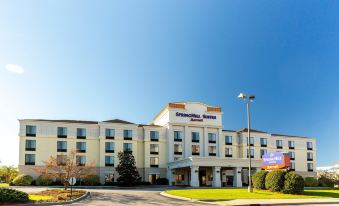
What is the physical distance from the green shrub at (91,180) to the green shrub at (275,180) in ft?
91.8

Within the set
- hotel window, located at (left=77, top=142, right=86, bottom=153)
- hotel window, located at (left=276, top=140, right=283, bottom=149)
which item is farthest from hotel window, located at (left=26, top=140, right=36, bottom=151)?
hotel window, located at (left=276, top=140, right=283, bottom=149)

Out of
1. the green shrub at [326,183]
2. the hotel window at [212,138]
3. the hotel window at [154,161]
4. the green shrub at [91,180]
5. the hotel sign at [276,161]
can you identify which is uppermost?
the hotel window at [212,138]

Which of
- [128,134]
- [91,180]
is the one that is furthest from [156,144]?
[91,180]

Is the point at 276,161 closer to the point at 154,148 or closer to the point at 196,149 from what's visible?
the point at 196,149

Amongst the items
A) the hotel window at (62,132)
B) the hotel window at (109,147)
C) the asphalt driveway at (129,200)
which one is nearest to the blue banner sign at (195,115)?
the hotel window at (109,147)

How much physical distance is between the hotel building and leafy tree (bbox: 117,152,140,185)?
16.4 feet

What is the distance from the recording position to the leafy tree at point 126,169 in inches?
2131

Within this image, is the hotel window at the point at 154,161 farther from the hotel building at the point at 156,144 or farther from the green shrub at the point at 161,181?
the green shrub at the point at 161,181

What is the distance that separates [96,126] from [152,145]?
1042 centimetres

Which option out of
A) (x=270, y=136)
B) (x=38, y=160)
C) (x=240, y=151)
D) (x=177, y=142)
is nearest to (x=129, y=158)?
(x=177, y=142)

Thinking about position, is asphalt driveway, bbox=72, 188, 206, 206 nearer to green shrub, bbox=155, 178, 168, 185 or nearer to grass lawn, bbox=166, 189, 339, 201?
grass lawn, bbox=166, 189, 339, 201

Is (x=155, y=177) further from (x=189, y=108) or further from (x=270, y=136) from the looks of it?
(x=270, y=136)

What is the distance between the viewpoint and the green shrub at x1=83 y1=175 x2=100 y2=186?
179 feet

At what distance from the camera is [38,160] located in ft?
188
